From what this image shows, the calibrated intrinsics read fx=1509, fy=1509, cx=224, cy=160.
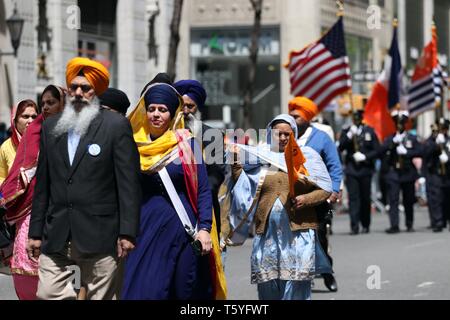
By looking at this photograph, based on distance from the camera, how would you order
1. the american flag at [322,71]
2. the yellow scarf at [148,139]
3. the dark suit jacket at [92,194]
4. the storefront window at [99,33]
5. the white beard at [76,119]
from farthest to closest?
the storefront window at [99,33] → the american flag at [322,71] → the yellow scarf at [148,139] → the white beard at [76,119] → the dark suit jacket at [92,194]

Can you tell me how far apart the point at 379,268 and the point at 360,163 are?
7.57 metres

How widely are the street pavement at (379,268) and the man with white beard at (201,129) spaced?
2926 millimetres

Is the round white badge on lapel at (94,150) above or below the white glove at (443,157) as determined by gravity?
above

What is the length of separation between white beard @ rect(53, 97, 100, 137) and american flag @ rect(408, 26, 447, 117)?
21708 mm

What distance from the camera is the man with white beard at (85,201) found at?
826 cm

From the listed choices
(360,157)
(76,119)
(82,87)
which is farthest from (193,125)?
(360,157)

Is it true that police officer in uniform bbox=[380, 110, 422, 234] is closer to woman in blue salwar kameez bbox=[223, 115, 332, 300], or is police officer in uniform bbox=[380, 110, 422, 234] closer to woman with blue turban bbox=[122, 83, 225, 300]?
woman in blue salwar kameez bbox=[223, 115, 332, 300]

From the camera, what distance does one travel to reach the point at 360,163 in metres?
24.4

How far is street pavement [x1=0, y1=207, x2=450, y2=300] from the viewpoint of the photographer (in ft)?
46.6

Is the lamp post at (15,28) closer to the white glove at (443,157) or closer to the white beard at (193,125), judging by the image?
the white glove at (443,157)

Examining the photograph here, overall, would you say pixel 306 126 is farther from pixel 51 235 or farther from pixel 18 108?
pixel 51 235

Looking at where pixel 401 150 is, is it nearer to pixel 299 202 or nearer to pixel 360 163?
pixel 360 163

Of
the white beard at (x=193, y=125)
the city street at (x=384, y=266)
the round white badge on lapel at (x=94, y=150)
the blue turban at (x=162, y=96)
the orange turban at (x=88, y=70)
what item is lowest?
the city street at (x=384, y=266)

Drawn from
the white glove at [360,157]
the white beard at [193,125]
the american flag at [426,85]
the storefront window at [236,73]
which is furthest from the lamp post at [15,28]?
the storefront window at [236,73]
